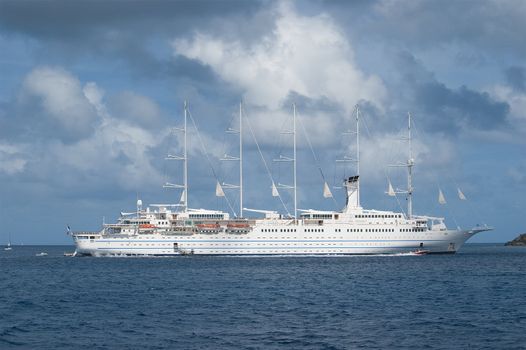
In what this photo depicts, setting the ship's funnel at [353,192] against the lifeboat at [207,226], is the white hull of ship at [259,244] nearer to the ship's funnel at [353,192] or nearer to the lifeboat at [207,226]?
the lifeboat at [207,226]

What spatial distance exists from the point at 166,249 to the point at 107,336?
5880 cm

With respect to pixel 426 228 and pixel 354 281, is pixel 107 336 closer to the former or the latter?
pixel 354 281

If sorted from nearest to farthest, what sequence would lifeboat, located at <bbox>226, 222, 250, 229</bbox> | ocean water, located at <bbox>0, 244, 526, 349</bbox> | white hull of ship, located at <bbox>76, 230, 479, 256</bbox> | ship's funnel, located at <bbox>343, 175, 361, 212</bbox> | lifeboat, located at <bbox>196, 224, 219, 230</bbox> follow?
ocean water, located at <bbox>0, 244, 526, 349</bbox> < white hull of ship, located at <bbox>76, 230, 479, 256</bbox> < lifeboat, located at <bbox>226, 222, 250, 229</bbox> < lifeboat, located at <bbox>196, 224, 219, 230</bbox> < ship's funnel, located at <bbox>343, 175, 361, 212</bbox>

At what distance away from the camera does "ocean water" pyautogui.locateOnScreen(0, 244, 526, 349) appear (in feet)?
94.9

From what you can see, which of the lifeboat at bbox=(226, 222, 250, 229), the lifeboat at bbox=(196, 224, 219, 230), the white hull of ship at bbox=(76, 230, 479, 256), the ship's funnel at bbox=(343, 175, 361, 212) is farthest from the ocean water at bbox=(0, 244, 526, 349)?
the ship's funnel at bbox=(343, 175, 361, 212)

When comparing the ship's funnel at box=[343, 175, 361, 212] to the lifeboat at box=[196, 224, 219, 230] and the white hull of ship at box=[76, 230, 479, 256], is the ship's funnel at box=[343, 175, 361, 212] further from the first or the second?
the lifeboat at box=[196, 224, 219, 230]

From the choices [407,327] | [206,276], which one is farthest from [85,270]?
[407,327]

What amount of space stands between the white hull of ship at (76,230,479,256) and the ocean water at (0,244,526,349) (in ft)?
70.6

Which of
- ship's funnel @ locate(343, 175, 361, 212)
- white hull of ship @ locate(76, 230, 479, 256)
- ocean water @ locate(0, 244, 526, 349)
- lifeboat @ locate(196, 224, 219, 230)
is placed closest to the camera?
ocean water @ locate(0, 244, 526, 349)

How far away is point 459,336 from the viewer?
29453 millimetres

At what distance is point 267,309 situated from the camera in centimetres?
3791

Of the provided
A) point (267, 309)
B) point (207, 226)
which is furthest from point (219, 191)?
point (267, 309)

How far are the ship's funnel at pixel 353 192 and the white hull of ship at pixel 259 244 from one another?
15.6ft

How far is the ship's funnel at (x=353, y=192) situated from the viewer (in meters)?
91.3
